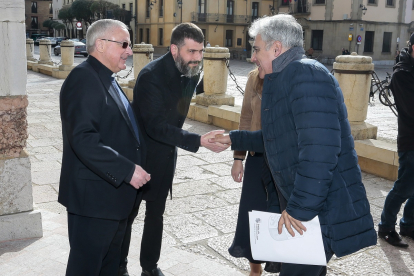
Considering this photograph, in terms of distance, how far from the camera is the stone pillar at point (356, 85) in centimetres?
627

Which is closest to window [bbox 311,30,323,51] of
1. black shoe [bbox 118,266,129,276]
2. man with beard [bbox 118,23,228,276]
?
man with beard [bbox 118,23,228,276]

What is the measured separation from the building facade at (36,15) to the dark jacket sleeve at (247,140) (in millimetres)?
94702

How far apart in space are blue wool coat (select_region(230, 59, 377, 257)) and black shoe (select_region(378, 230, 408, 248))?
1.85 metres

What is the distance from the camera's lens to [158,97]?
3061 mm

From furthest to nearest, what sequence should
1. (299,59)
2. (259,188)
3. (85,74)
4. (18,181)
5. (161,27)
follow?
(161,27), (18,181), (259,188), (85,74), (299,59)

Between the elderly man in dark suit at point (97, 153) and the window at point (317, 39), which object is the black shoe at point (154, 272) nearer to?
the elderly man in dark suit at point (97, 153)

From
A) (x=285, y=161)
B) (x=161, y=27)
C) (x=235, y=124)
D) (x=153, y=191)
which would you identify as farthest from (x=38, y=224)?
(x=161, y=27)

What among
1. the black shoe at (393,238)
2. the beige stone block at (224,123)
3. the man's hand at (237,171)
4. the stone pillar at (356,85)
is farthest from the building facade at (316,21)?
the man's hand at (237,171)

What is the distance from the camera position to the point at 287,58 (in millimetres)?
2311

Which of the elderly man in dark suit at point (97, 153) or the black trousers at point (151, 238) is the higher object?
the elderly man in dark suit at point (97, 153)

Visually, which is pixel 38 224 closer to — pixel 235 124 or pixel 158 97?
pixel 158 97

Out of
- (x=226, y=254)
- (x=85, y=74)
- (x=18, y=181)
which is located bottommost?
(x=226, y=254)

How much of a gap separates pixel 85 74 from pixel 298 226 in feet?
4.39

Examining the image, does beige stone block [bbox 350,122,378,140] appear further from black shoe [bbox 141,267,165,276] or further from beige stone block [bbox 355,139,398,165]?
black shoe [bbox 141,267,165,276]
